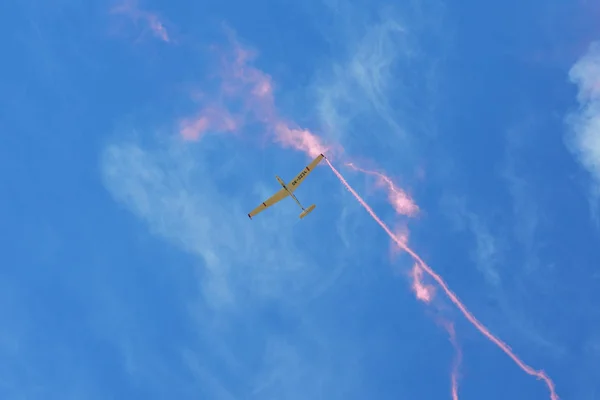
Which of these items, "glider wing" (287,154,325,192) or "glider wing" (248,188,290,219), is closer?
"glider wing" (287,154,325,192)

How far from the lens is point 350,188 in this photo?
350ft

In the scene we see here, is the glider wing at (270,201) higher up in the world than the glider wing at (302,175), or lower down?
Answer: lower down

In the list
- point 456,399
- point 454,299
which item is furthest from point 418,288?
point 456,399

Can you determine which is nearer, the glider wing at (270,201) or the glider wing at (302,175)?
the glider wing at (302,175)

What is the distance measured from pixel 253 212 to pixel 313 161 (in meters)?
14.9

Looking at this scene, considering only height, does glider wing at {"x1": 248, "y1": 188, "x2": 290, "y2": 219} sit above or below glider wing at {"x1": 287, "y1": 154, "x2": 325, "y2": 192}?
below

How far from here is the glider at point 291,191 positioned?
105812 mm

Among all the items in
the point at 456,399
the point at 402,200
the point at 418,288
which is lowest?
the point at 456,399

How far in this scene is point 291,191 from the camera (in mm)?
107750

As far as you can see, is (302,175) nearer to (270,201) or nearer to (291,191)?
(291,191)

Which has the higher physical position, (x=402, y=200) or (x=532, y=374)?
(x=402, y=200)

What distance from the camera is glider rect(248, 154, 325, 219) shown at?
105812 millimetres

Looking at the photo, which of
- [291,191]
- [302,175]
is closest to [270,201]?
[291,191]

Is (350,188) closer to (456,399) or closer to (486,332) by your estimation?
(486,332)
